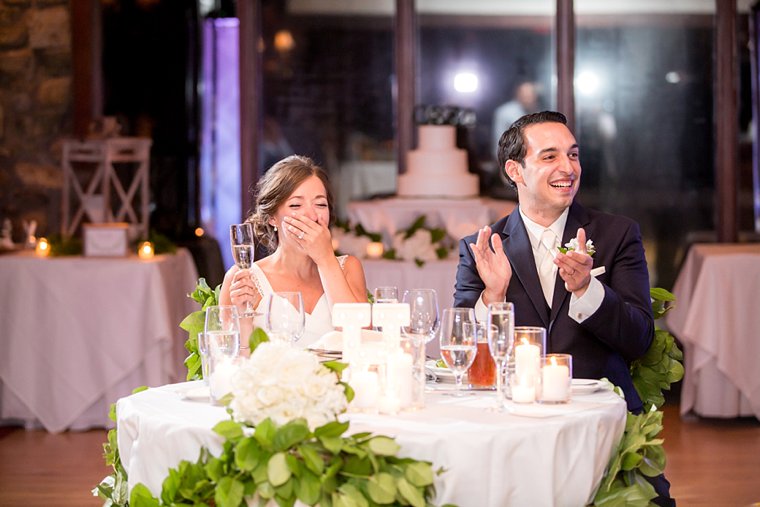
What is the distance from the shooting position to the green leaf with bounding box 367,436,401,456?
89.6 inches

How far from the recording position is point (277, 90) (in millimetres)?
7418

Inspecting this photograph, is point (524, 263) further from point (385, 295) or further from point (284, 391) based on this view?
point (284, 391)

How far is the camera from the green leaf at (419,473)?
228 centimetres

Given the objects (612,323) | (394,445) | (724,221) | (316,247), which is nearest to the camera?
(394,445)

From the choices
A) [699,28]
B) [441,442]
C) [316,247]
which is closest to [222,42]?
[699,28]

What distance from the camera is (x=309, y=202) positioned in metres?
3.59

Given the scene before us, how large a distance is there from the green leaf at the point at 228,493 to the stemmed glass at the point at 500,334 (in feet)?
2.03

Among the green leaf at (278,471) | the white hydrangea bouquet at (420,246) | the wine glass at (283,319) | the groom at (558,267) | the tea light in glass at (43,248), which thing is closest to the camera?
the green leaf at (278,471)

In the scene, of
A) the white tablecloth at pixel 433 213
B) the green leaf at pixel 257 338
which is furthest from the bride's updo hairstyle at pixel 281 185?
the white tablecloth at pixel 433 213

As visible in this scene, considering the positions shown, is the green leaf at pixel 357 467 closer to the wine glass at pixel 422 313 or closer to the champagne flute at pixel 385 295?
the wine glass at pixel 422 313

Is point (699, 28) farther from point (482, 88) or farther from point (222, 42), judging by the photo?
point (222, 42)

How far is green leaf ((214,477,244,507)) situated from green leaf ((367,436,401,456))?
0.92ft

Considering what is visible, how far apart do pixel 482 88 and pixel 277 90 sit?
1.33m

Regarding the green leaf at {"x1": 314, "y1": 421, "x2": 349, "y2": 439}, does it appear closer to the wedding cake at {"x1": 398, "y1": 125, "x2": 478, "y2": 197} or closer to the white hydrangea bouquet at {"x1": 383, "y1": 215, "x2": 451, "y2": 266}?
the white hydrangea bouquet at {"x1": 383, "y1": 215, "x2": 451, "y2": 266}
